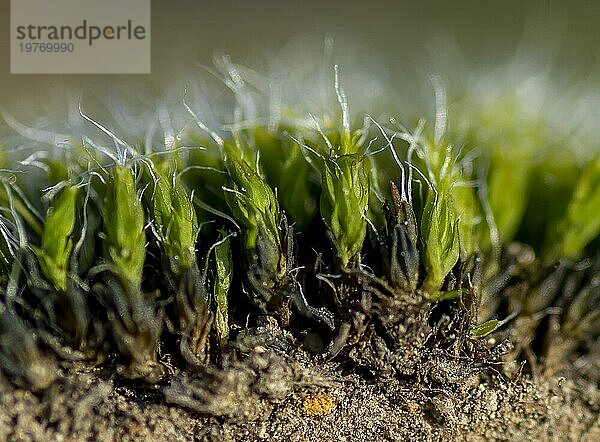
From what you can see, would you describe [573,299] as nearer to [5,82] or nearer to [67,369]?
[67,369]

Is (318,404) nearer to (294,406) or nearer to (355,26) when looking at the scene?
(294,406)

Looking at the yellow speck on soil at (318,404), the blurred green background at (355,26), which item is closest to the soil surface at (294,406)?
the yellow speck on soil at (318,404)

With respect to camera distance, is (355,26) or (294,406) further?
(355,26)

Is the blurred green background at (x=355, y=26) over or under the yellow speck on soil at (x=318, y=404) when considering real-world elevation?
over

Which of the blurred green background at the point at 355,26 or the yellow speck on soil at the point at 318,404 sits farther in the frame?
the blurred green background at the point at 355,26

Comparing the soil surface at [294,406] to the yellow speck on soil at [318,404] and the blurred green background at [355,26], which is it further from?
the blurred green background at [355,26]

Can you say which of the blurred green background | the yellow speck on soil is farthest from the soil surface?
the blurred green background

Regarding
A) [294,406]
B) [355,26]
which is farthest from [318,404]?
[355,26]

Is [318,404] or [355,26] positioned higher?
[355,26]

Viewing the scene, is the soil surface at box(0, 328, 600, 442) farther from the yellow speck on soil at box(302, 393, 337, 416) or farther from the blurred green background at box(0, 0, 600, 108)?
the blurred green background at box(0, 0, 600, 108)
